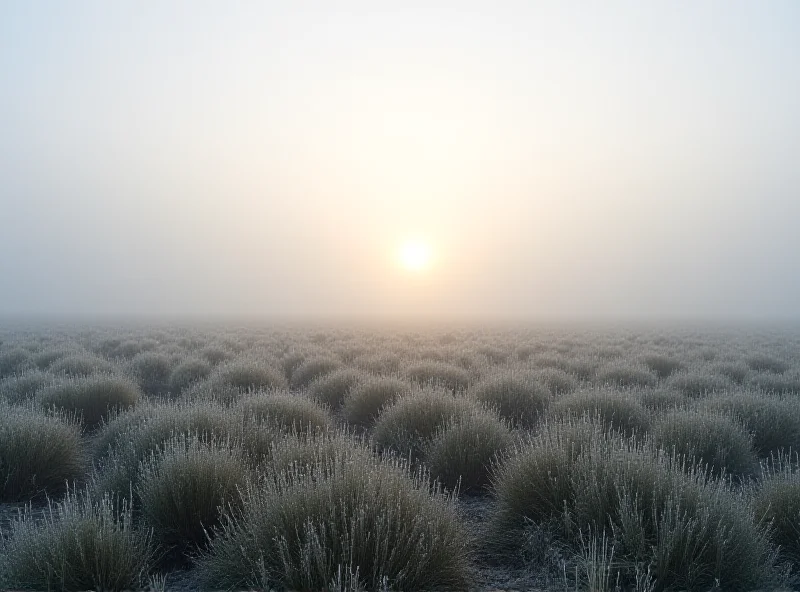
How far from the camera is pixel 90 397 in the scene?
848 cm

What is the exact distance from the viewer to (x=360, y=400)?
8.75m

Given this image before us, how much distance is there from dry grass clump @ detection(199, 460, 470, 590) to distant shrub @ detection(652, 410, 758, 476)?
3.53 meters

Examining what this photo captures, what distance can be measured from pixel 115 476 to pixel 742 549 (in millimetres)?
5119

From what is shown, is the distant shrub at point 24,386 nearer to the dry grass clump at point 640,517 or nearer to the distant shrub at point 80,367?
the distant shrub at point 80,367

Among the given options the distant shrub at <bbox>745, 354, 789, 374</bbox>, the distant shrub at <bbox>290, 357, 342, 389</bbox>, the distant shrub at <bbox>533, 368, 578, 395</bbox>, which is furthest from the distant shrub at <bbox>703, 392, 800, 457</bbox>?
the distant shrub at <bbox>290, 357, 342, 389</bbox>

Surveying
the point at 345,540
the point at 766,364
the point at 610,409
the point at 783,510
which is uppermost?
the point at 345,540

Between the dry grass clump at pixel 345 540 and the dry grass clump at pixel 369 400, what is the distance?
4779 mm

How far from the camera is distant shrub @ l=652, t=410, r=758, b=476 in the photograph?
18.9ft

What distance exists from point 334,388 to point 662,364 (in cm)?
952

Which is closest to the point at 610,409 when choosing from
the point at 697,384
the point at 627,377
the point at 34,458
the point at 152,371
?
the point at 697,384

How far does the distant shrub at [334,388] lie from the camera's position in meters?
10.0

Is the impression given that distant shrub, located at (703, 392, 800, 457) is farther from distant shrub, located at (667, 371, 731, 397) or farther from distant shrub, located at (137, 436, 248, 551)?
distant shrub, located at (137, 436, 248, 551)

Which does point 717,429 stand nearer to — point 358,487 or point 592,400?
point 592,400

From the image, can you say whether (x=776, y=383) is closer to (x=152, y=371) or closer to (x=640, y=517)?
(x=640, y=517)
